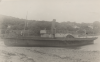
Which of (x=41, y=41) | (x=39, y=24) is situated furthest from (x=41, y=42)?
(x=39, y=24)

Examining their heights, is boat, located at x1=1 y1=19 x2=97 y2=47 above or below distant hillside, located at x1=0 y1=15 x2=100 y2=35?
below

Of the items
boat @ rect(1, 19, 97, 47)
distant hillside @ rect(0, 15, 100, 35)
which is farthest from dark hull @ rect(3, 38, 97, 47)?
distant hillside @ rect(0, 15, 100, 35)

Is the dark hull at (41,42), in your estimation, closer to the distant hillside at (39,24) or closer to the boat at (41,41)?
the boat at (41,41)

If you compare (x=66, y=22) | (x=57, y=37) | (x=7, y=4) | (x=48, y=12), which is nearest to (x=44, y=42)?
(x=57, y=37)

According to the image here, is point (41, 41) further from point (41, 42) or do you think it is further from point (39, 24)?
point (39, 24)

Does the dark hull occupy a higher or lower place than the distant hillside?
lower

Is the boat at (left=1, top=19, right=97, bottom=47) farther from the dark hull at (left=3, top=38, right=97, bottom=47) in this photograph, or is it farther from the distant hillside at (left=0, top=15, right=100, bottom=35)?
the distant hillside at (left=0, top=15, right=100, bottom=35)

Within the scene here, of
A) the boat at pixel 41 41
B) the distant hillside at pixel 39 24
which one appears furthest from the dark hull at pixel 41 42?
the distant hillside at pixel 39 24

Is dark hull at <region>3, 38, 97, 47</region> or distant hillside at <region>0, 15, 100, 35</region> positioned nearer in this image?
distant hillside at <region>0, 15, 100, 35</region>

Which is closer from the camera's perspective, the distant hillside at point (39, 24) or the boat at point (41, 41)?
the distant hillside at point (39, 24)

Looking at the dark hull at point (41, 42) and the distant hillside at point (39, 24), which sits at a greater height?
the distant hillside at point (39, 24)

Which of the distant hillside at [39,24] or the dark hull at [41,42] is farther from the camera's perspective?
the dark hull at [41,42]

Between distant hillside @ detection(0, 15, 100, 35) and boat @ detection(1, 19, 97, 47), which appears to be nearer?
distant hillside @ detection(0, 15, 100, 35)
